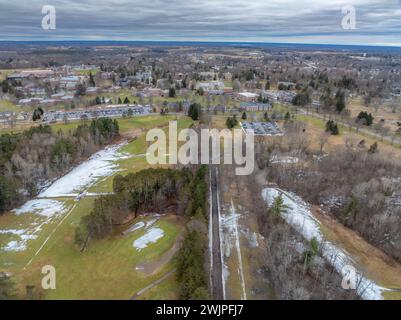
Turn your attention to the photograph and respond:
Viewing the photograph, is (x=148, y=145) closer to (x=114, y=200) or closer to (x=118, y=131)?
(x=118, y=131)

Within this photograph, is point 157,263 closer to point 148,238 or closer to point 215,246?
point 148,238

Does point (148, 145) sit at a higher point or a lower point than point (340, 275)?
higher

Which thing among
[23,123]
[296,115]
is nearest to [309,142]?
[296,115]

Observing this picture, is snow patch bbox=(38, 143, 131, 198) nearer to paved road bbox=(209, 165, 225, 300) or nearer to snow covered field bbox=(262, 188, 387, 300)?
paved road bbox=(209, 165, 225, 300)

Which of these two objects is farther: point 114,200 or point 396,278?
point 114,200

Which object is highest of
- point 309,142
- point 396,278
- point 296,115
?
point 296,115

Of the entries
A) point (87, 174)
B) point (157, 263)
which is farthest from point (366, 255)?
point (87, 174)
